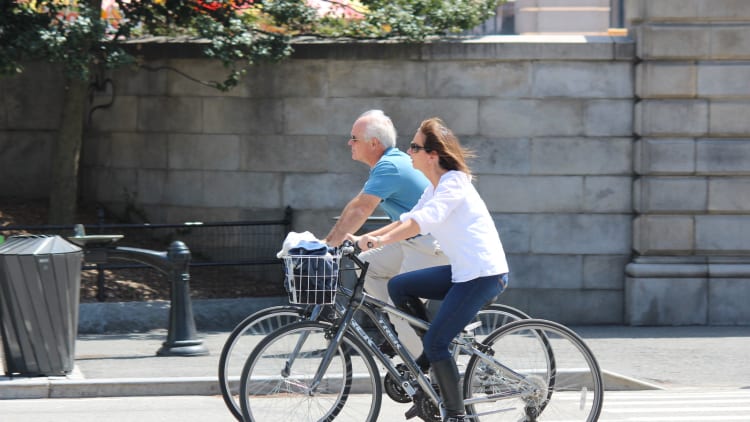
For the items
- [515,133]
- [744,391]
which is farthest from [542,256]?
[744,391]

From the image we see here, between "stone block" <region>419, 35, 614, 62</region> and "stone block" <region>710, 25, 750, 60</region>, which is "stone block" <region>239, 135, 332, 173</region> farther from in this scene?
"stone block" <region>710, 25, 750, 60</region>

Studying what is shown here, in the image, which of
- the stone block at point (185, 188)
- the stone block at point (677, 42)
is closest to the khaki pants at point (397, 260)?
the stone block at point (677, 42)

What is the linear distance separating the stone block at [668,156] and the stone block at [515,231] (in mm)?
1257

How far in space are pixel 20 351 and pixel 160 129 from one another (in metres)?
4.53

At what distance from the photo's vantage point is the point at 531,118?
37.8 feet

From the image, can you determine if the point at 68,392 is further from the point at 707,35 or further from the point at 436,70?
the point at 707,35

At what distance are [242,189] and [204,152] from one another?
0.58m

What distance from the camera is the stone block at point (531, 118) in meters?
11.5

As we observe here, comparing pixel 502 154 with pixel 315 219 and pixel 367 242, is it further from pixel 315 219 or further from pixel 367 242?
pixel 367 242

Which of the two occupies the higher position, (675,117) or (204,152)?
(675,117)

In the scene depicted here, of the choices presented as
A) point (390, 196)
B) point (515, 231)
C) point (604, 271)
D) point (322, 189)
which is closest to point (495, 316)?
point (390, 196)

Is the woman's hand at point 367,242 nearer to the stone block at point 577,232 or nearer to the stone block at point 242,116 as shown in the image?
the stone block at point 577,232

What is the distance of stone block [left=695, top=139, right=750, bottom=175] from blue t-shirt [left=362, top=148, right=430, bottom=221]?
A: 16.9ft

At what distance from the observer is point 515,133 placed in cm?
1151
